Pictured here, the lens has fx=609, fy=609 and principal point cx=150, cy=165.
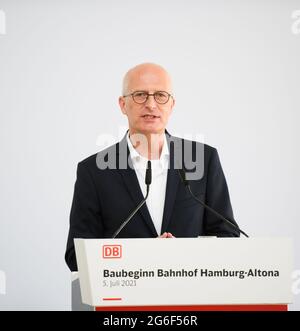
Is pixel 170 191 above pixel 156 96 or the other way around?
the other way around

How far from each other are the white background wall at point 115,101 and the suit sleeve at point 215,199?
2.30ft

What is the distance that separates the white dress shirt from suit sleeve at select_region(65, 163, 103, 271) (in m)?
0.25

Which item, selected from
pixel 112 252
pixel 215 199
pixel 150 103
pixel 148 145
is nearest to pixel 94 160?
pixel 148 145

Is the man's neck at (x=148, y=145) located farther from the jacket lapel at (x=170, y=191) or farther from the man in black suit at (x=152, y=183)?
the jacket lapel at (x=170, y=191)

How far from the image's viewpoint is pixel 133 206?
301 cm

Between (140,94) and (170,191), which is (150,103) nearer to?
(140,94)

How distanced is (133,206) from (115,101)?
1144mm

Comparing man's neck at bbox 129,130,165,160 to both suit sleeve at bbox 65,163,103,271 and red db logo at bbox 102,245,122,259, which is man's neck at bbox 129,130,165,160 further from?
red db logo at bbox 102,245,122,259

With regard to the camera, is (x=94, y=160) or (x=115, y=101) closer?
(x=94, y=160)

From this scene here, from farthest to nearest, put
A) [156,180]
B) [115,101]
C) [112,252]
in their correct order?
1. [115,101]
2. [156,180]
3. [112,252]

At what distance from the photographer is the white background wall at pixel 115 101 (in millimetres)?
3934
